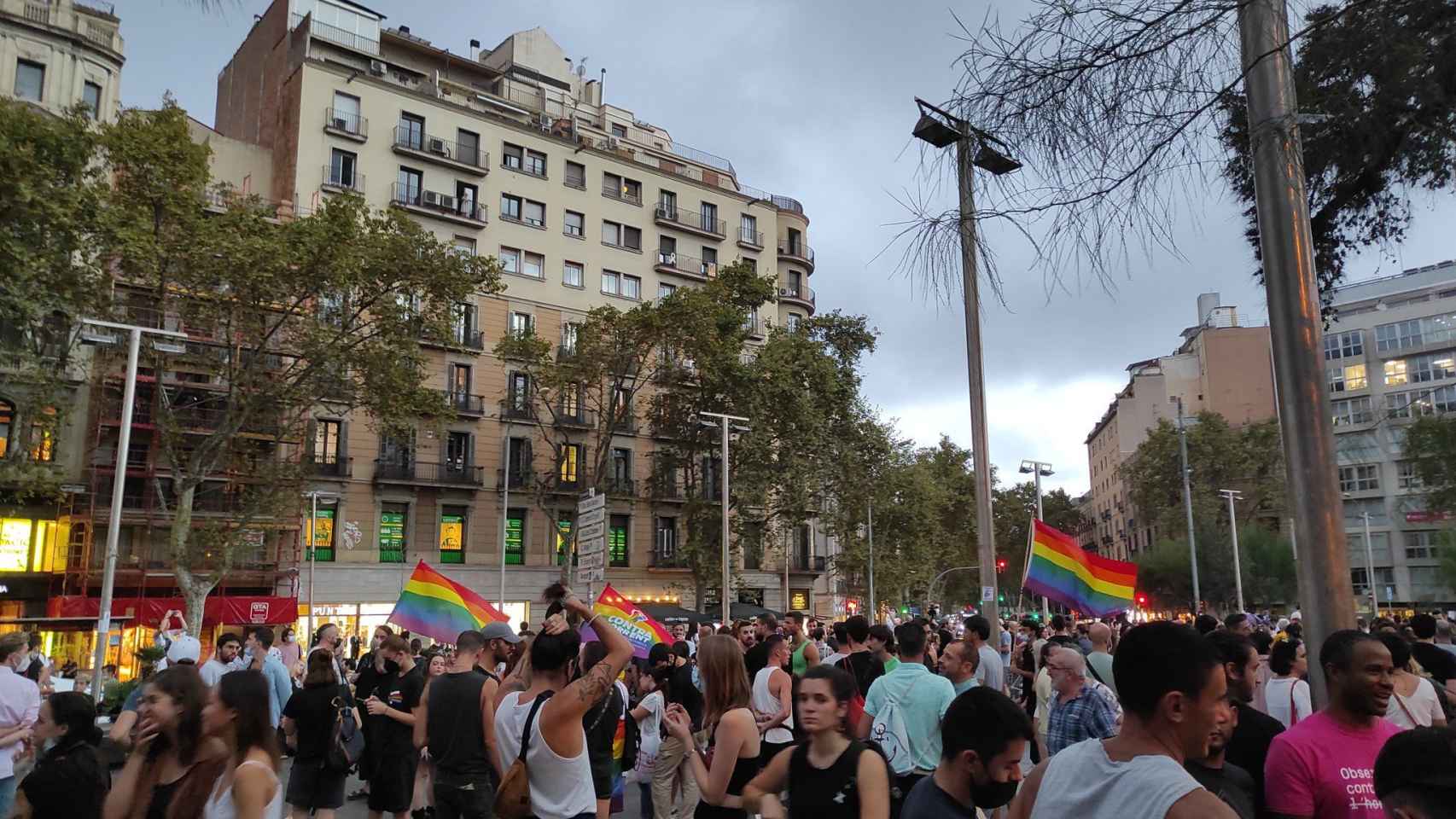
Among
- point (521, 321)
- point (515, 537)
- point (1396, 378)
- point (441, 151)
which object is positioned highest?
point (441, 151)

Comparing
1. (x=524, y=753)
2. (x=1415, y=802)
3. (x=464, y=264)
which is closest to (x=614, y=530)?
(x=464, y=264)

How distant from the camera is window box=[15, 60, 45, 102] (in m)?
32.8

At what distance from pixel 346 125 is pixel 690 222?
16644 mm

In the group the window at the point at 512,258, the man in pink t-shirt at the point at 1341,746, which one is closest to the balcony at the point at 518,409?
the window at the point at 512,258

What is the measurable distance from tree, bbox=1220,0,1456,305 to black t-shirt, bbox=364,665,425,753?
7.47m

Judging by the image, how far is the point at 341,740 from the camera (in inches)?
353

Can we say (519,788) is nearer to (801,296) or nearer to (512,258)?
(512,258)

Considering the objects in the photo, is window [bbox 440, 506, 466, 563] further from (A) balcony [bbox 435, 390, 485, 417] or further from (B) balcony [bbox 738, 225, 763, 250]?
(B) balcony [bbox 738, 225, 763, 250]

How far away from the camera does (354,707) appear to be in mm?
10328

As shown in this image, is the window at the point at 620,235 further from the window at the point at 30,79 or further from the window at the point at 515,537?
the window at the point at 30,79

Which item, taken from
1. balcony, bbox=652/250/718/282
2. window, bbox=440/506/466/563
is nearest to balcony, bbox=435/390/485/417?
window, bbox=440/506/466/563

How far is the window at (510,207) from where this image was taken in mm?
44125

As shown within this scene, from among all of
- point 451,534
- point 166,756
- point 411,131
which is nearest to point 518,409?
point 451,534

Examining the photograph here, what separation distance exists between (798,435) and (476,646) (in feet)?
110
